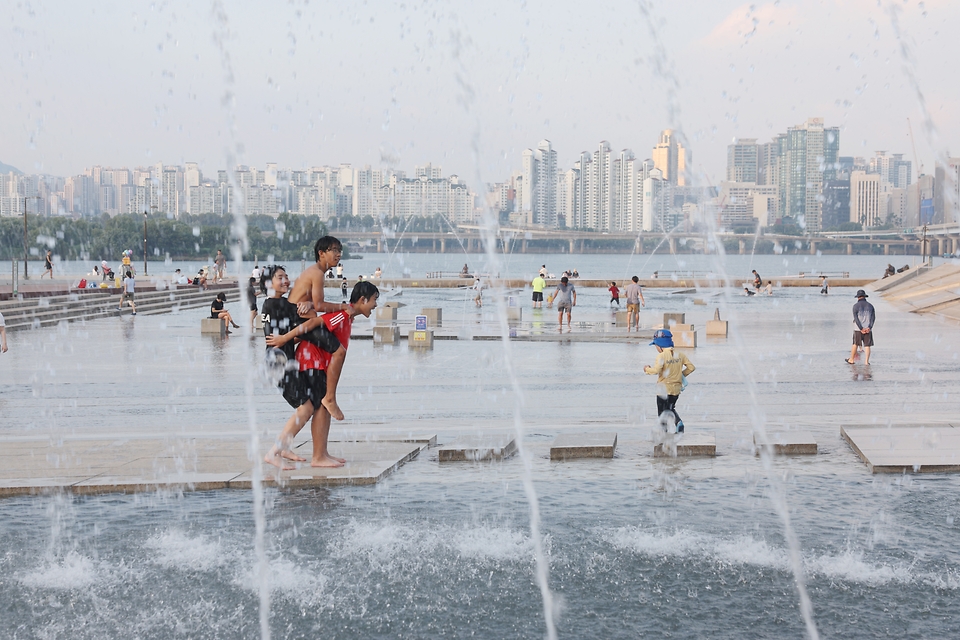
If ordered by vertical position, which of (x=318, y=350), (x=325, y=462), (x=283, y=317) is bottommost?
(x=325, y=462)

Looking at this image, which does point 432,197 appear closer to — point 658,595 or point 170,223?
point 170,223

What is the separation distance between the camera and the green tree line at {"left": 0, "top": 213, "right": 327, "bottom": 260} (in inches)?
5138

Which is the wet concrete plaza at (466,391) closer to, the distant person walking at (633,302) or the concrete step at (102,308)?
the distant person walking at (633,302)

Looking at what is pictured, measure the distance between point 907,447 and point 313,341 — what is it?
614 cm

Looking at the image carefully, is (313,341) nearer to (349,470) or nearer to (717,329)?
(349,470)

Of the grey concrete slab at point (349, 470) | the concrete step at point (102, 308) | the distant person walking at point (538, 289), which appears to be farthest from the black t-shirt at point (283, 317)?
the distant person walking at point (538, 289)

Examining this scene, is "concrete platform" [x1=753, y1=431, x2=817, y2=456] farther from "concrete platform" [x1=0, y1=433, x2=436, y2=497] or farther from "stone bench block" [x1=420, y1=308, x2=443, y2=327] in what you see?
"stone bench block" [x1=420, y1=308, x2=443, y2=327]

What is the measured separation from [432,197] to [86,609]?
15709 cm

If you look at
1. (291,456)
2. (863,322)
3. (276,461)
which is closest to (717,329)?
(863,322)

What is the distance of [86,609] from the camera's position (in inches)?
259

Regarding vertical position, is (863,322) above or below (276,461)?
above

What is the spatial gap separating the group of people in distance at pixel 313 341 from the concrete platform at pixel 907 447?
512cm

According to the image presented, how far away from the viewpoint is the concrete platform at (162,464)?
9.33 m

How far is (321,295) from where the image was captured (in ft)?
30.7
